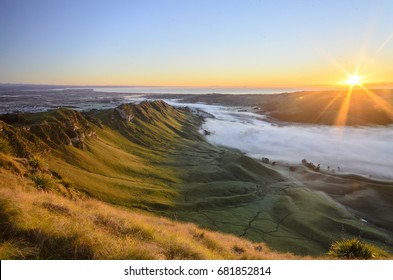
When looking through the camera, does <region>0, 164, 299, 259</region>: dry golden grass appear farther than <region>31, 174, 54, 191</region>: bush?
No

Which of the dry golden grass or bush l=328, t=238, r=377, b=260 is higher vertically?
the dry golden grass

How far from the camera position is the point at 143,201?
1919 inches

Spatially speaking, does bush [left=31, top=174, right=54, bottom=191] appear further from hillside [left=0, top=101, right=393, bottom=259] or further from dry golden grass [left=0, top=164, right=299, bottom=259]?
dry golden grass [left=0, top=164, right=299, bottom=259]

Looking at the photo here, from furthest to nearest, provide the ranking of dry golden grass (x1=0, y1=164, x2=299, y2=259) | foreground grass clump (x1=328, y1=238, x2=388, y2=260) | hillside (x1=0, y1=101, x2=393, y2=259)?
1. foreground grass clump (x1=328, y1=238, x2=388, y2=260)
2. hillside (x1=0, y1=101, x2=393, y2=259)
3. dry golden grass (x1=0, y1=164, x2=299, y2=259)

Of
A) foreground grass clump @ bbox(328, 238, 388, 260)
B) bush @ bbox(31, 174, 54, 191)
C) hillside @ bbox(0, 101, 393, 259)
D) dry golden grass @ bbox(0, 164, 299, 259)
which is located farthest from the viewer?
bush @ bbox(31, 174, 54, 191)

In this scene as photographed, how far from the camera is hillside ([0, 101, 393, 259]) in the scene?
37.5ft

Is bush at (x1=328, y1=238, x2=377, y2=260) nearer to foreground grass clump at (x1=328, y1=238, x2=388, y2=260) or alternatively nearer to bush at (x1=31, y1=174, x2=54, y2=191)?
foreground grass clump at (x1=328, y1=238, x2=388, y2=260)

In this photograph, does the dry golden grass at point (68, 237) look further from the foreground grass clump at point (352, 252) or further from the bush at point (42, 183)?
the foreground grass clump at point (352, 252)

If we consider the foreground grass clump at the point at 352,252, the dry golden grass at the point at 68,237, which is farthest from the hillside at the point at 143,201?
the foreground grass clump at the point at 352,252

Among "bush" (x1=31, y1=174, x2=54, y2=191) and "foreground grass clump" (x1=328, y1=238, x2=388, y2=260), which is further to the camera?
"bush" (x1=31, y1=174, x2=54, y2=191)

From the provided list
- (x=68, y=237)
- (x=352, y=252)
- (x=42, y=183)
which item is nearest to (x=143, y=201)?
(x=42, y=183)

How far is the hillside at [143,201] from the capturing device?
1143 cm

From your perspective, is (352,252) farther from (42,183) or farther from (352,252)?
(42,183)

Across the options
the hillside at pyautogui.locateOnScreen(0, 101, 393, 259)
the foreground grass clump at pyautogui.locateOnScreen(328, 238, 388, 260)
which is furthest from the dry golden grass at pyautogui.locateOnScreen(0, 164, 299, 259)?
the foreground grass clump at pyautogui.locateOnScreen(328, 238, 388, 260)
